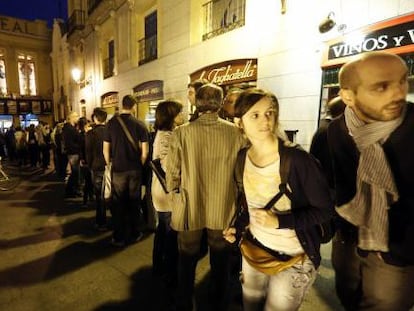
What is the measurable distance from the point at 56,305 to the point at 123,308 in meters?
0.68

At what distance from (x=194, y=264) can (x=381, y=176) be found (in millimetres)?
1615

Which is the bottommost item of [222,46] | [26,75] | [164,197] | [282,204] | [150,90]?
[164,197]

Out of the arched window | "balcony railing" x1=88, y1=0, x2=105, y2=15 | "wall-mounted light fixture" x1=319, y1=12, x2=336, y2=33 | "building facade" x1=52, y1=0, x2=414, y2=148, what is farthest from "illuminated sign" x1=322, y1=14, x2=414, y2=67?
the arched window

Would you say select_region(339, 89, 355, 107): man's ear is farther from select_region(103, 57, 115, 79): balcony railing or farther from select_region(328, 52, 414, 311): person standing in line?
select_region(103, 57, 115, 79): balcony railing

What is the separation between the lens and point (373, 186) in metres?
1.29

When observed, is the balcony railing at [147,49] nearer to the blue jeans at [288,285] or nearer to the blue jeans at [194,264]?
the blue jeans at [194,264]

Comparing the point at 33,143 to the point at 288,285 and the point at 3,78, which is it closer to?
the point at 288,285

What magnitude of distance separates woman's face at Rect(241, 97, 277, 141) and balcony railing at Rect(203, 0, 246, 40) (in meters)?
6.37

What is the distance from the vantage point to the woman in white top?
294 centimetres

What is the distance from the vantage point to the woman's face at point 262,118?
5.15ft

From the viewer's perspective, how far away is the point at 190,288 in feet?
7.72

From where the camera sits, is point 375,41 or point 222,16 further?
point 222,16

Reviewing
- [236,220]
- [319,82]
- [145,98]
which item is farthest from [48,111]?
[236,220]

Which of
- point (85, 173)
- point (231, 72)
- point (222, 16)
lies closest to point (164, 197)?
point (85, 173)
